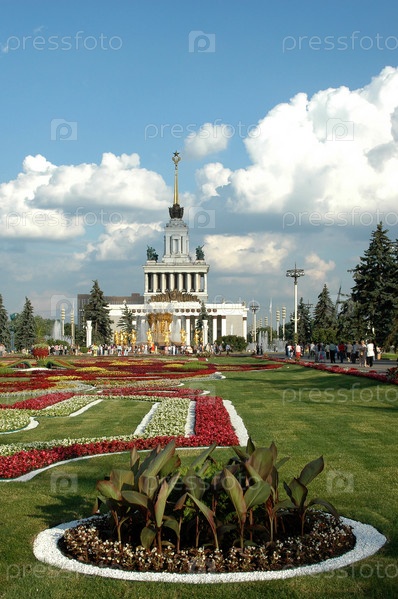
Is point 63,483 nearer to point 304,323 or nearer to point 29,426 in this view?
point 29,426

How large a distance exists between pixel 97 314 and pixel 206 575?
7963 centimetres

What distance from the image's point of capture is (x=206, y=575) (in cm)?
476

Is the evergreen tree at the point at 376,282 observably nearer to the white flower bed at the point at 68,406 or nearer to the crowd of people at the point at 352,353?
the crowd of people at the point at 352,353

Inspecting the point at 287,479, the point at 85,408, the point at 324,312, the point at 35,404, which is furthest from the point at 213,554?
the point at 324,312

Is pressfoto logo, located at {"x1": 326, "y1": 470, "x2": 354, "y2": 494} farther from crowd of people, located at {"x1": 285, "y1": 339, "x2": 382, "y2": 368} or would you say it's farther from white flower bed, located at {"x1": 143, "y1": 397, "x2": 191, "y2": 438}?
crowd of people, located at {"x1": 285, "y1": 339, "x2": 382, "y2": 368}

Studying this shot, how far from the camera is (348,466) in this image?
838 cm

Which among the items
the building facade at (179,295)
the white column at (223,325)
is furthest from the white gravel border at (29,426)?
the white column at (223,325)

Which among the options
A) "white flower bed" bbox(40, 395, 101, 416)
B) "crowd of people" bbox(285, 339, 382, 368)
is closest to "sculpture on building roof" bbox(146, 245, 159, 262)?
"crowd of people" bbox(285, 339, 382, 368)

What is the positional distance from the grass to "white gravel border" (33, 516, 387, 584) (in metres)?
0.07

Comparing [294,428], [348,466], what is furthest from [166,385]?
[348,466]

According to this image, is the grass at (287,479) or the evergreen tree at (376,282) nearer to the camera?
the grass at (287,479)

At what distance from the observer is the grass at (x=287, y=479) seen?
4.55 meters

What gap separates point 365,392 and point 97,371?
15903 millimetres

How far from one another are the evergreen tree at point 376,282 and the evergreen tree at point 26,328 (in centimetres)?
4859
